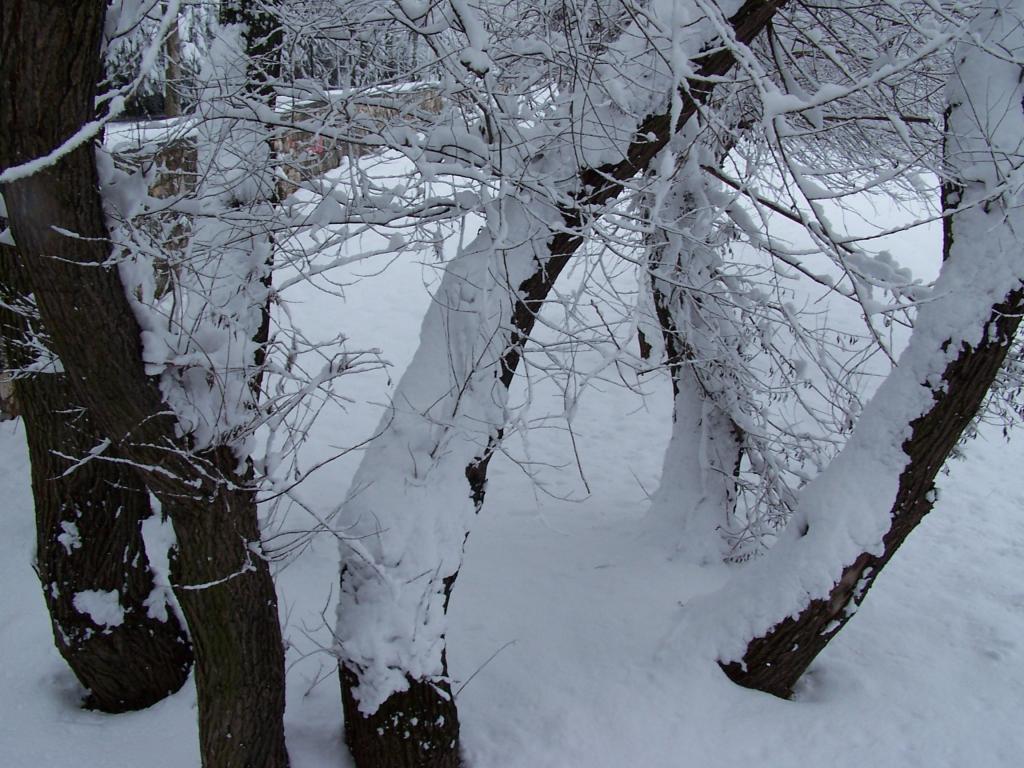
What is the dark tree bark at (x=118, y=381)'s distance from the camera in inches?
74.0

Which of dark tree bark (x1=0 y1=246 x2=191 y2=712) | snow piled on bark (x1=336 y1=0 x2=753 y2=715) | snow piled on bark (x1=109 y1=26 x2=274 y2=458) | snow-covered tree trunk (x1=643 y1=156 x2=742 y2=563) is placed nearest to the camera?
snow piled on bark (x1=109 y1=26 x2=274 y2=458)

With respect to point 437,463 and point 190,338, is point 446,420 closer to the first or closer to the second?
point 437,463

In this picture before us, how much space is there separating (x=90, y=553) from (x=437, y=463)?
1.61m

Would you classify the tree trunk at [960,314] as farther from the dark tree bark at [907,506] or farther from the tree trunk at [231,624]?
the tree trunk at [231,624]

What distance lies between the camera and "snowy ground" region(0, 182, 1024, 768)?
332 centimetres

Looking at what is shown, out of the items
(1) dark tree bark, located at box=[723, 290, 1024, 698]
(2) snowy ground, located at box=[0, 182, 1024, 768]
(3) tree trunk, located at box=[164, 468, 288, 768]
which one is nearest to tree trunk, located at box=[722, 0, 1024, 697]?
(1) dark tree bark, located at box=[723, 290, 1024, 698]

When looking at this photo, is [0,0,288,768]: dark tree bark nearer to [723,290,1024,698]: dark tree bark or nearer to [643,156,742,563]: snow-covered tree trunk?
[723,290,1024,698]: dark tree bark

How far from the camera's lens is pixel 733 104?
473 centimetres

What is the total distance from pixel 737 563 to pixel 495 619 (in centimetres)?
168

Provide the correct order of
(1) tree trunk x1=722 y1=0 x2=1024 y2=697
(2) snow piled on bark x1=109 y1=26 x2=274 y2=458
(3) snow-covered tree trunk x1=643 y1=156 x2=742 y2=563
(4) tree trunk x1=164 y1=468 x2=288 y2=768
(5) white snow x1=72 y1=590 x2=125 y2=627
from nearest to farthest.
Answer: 1. (2) snow piled on bark x1=109 y1=26 x2=274 y2=458
2. (4) tree trunk x1=164 y1=468 x2=288 y2=768
3. (1) tree trunk x1=722 y1=0 x2=1024 y2=697
4. (5) white snow x1=72 y1=590 x2=125 y2=627
5. (3) snow-covered tree trunk x1=643 y1=156 x2=742 y2=563

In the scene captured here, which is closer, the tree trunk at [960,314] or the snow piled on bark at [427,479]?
the snow piled on bark at [427,479]

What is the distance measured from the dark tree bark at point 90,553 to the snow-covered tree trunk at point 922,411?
8.45 feet

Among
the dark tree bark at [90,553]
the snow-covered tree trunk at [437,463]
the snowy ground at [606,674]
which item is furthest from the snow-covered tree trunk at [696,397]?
the dark tree bark at [90,553]

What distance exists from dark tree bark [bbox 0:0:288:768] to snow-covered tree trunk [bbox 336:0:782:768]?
351mm
